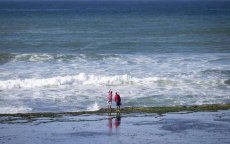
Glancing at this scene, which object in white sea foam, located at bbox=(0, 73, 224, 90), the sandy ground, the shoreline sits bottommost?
the sandy ground

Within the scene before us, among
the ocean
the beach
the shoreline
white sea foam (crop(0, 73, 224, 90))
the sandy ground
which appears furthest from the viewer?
white sea foam (crop(0, 73, 224, 90))

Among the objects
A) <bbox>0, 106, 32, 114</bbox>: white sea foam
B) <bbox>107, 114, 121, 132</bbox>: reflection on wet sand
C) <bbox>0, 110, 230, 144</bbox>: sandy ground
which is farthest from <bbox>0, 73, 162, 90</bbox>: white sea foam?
<bbox>107, 114, 121, 132</bbox>: reflection on wet sand

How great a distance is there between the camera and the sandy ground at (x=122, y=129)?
77.3 ft

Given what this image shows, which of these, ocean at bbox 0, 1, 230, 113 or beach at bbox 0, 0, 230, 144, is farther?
ocean at bbox 0, 1, 230, 113

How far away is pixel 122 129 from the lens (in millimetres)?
25438

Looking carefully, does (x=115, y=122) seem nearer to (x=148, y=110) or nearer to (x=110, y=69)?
(x=148, y=110)

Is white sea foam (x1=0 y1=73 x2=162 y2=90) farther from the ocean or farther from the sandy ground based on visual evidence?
the sandy ground

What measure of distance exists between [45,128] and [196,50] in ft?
114

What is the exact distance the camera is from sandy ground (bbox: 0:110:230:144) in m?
23.6

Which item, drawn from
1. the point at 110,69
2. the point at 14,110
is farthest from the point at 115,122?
the point at 110,69

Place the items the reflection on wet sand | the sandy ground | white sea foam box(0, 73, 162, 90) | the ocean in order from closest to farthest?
the sandy ground → the reflection on wet sand → the ocean → white sea foam box(0, 73, 162, 90)

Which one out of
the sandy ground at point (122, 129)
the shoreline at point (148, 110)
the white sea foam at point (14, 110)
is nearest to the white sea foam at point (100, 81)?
the white sea foam at point (14, 110)

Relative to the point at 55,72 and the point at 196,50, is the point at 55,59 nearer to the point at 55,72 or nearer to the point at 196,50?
the point at 55,72

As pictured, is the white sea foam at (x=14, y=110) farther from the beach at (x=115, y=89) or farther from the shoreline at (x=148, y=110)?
the shoreline at (x=148, y=110)
